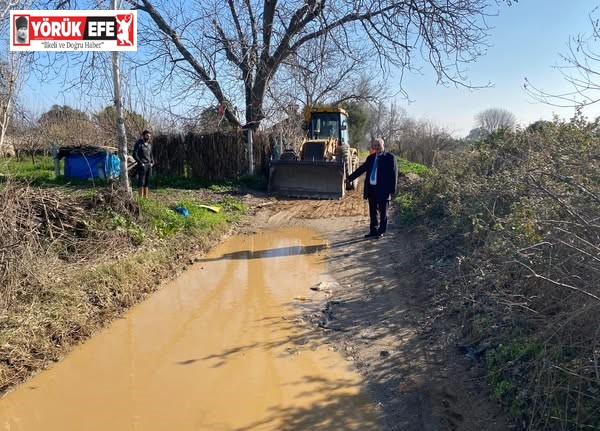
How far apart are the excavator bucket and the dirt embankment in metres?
5.03

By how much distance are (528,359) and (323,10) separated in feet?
44.4

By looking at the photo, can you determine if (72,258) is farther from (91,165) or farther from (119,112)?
(91,165)

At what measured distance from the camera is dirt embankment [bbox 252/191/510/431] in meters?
3.43

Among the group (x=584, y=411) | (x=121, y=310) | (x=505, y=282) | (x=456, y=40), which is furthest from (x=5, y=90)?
(x=456, y=40)

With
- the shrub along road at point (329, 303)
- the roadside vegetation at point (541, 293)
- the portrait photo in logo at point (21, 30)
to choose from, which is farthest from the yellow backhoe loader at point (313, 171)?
the portrait photo in logo at point (21, 30)

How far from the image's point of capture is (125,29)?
29.5ft

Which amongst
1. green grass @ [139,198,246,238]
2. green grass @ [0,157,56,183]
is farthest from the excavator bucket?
green grass @ [0,157,56,183]

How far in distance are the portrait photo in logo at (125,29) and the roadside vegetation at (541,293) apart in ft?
22.7

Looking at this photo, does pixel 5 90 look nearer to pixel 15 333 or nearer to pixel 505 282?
pixel 15 333

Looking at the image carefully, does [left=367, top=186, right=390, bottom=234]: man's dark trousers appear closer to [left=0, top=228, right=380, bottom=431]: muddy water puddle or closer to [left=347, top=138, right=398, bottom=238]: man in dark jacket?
[left=347, top=138, right=398, bottom=238]: man in dark jacket

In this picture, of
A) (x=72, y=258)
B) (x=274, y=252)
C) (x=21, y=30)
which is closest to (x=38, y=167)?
(x=21, y=30)

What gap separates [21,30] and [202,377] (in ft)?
22.6

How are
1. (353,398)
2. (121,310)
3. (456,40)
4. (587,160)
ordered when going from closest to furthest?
(353,398), (587,160), (121,310), (456,40)

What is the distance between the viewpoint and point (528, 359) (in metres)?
3.38
